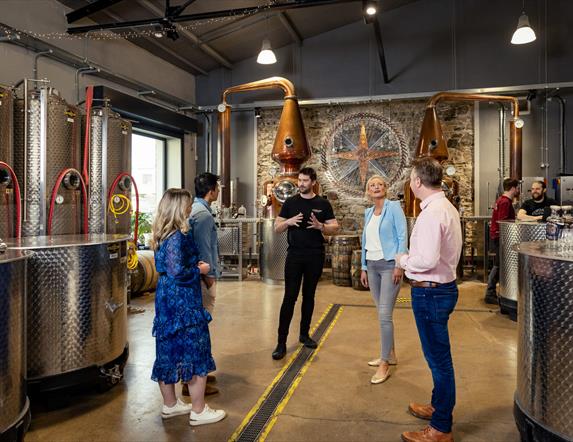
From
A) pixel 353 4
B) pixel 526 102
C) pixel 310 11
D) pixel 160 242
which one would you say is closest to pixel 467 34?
pixel 526 102

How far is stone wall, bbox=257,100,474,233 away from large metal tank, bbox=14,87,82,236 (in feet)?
18.5

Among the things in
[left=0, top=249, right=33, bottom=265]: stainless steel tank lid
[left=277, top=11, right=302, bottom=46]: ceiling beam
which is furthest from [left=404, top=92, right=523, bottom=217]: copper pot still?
[left=0, top=249, right=33, bottom=265]: stainless steel tank lid

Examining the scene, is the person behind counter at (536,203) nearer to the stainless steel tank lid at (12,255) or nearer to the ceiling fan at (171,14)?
the ceiling fan at (171,14)

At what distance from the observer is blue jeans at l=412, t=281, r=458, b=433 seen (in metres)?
2.29

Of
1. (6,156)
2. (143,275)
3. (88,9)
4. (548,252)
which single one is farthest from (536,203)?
(88,9)

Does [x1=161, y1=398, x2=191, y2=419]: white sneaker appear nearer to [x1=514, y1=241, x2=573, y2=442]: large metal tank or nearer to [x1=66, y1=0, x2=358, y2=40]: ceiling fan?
[x1=514, y1=241, x2=573, y2=442]: large metal tank

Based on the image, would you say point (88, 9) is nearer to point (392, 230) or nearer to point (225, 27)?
point (225, 27)

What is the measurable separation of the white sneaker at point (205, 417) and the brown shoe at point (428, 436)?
1.05 metres

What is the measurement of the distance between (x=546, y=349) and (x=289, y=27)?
7.84m

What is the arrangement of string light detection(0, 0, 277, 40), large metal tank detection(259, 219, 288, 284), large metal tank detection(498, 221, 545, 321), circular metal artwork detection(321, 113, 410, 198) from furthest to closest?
1. circular metal artwork detection(321, 113, 410, 198)
2. large metal tank detection(259, 219, 288, 284)
3. string light detection(0, 0, 277, 40)
4. large metal tank detection(498, 221, 545, 321)

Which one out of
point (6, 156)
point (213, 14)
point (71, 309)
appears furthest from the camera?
point (213, 14)

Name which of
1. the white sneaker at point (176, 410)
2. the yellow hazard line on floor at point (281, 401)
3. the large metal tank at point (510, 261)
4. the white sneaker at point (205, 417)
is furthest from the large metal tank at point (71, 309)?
the large metal tank at point (510, 261)

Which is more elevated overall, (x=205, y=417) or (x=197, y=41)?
(x=197, y=41)

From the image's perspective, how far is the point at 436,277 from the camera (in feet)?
7.47
